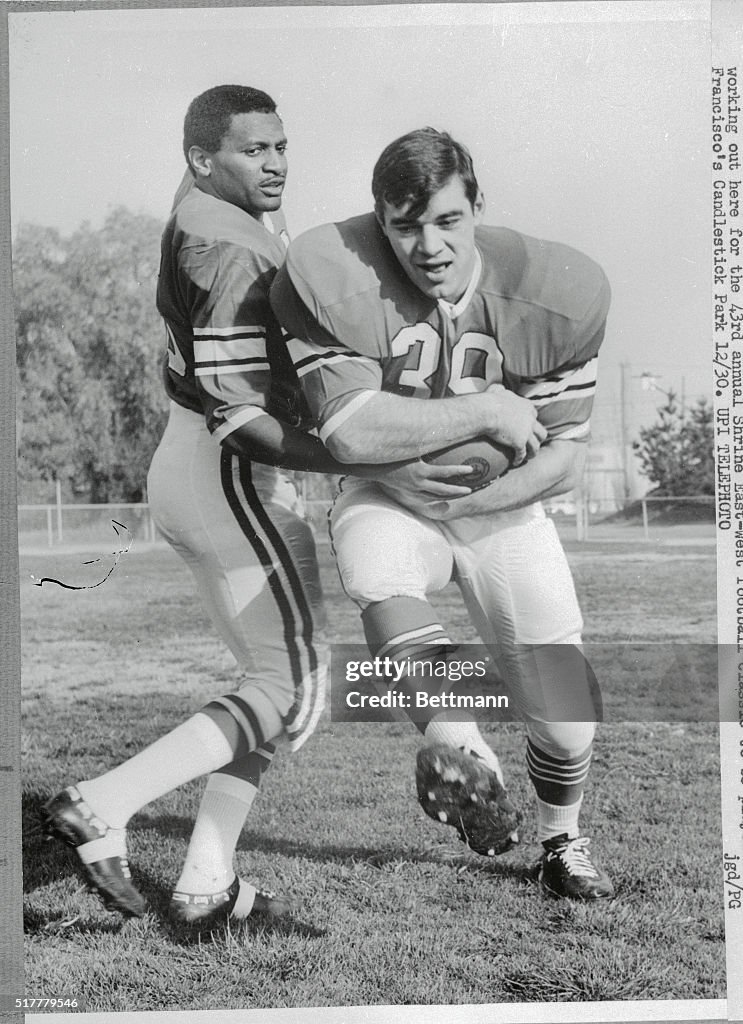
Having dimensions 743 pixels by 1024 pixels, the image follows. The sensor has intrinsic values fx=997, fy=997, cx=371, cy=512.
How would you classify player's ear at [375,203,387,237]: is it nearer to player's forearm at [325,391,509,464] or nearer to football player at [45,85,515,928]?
football player at [45,85,515,928]

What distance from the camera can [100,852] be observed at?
8.86 ft

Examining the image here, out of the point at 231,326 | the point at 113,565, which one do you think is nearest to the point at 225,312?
the point at 231,326

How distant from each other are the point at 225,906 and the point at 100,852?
369mm

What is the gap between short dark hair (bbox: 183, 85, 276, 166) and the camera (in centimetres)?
269

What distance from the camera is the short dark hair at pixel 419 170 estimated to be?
2.62m

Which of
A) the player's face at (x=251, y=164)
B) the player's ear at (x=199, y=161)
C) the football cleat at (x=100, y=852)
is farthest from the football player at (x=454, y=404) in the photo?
the football cleat at (x=100, y=852)

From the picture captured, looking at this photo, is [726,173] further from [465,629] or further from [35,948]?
[35,948]

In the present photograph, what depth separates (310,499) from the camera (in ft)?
8.91

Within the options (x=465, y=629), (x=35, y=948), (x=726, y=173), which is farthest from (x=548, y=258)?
(x=35, y=948)

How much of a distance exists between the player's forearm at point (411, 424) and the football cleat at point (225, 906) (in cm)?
123

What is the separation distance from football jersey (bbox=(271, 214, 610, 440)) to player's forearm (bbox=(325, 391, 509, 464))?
0.03m

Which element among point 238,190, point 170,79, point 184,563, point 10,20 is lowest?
point 184,563

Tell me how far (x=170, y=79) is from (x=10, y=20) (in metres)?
0.49

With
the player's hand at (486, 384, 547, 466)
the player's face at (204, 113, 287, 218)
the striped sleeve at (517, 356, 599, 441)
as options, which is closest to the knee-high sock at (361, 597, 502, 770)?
the player's hand at (486, 384, 547, 466)
